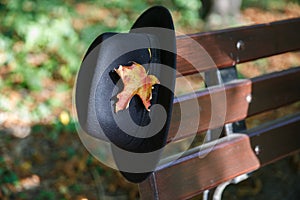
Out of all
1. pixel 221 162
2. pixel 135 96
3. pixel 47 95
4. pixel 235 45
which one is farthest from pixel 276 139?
pixel 47 95

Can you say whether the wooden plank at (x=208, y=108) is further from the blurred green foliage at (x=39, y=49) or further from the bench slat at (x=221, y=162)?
the blurred green foliage at (x=39, y=49)

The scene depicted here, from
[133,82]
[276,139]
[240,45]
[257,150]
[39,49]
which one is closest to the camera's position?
[133,82]

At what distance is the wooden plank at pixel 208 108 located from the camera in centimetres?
223

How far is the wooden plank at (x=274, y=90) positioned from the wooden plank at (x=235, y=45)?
0.13m

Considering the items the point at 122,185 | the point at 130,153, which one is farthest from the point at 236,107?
the point at 122,185

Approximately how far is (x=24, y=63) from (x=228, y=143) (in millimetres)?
2949

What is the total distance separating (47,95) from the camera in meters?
4.74

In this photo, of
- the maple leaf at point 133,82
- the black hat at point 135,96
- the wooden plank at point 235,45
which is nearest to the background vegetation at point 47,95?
the wooden plank at point 235,45

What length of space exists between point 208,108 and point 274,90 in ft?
1.78

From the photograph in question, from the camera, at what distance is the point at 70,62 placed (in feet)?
16.6

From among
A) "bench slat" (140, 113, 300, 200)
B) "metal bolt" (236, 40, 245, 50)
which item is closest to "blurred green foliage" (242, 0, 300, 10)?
"bench slat" (140, 113, 300, 200)

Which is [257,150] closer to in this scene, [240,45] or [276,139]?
[276,139]

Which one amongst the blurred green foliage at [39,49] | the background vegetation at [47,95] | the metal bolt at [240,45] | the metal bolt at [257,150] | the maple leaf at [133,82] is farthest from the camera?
the blurred green foliage at [39,49]

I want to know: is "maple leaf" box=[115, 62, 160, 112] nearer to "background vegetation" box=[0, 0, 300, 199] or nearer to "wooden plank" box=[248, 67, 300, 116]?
"wooden plank" box=[248, 67, 300, 116]
